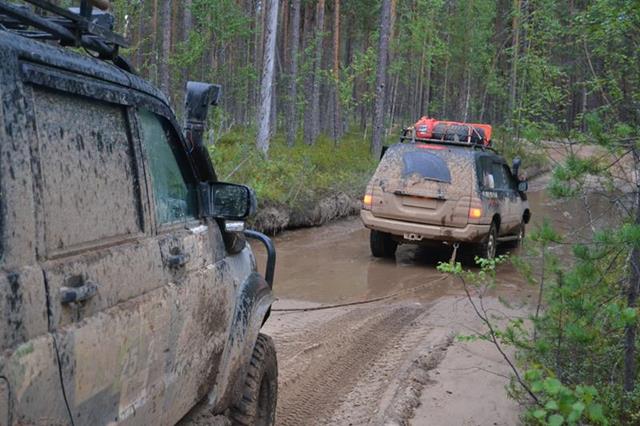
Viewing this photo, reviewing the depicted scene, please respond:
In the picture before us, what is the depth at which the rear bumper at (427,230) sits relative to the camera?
11195mm

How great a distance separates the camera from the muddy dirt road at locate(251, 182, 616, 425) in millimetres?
5391

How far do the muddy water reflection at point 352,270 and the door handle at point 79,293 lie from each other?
262 inches

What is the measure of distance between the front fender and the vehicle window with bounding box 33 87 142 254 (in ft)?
3.57

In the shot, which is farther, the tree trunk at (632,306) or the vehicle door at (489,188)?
the vehicle door at (489,188)

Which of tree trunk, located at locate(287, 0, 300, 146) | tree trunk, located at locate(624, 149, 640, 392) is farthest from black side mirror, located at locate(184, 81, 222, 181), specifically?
tree trunk, located at locate(287, 0, 300, 146)

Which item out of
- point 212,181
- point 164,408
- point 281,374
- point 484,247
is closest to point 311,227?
point 484,247

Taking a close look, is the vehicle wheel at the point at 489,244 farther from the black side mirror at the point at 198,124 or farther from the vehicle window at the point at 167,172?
the vehicle window at the point at 167,172

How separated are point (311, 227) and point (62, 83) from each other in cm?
1305

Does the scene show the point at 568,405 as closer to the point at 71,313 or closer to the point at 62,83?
the point at 71,313

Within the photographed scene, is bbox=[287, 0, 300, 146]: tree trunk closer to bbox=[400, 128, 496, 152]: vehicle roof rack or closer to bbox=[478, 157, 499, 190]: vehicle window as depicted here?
bbox=[400, 128, 496, 152]: vehicle roof rack

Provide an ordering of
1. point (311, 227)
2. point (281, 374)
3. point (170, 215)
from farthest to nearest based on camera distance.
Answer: point (311, 227) → point (281, 374) → point (170, 215)

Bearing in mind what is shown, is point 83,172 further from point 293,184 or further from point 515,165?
point 293,184

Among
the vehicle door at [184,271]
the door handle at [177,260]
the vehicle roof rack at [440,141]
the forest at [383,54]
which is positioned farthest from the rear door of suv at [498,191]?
the door handle at [177,260]

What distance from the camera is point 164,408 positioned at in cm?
300
